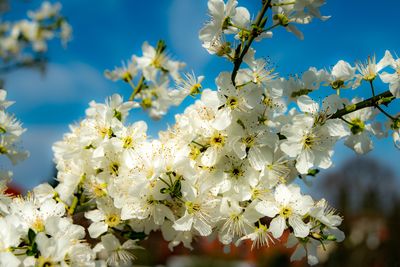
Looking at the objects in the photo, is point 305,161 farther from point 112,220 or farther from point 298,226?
point 112,220

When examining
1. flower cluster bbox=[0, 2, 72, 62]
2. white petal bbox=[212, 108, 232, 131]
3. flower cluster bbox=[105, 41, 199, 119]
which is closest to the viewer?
white petal bbox=[212, 108, 232, 131]

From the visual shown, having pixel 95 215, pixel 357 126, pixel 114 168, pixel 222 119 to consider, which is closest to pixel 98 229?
pixel 95 215

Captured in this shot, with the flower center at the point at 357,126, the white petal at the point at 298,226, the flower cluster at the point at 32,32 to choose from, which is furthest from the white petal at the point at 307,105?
the flower cluster at the point at 32,32

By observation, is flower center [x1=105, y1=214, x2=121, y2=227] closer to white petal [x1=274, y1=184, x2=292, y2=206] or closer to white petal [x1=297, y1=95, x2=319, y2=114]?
white petal [x1=274, y1=184, x2=292, y2=206]

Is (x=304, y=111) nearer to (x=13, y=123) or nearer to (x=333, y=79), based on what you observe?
(x=333, y=79)

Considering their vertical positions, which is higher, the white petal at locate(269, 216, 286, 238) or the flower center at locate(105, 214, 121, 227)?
the white petal at locate(269, 216, 286, 238)

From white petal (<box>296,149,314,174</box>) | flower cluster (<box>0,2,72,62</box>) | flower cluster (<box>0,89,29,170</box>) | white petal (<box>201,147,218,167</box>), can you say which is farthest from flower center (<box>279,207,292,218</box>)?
flower cluster (<box>0,2,72,62</box>)

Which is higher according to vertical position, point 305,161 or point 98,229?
point 305,161

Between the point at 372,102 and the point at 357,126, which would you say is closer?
the point at 372,102

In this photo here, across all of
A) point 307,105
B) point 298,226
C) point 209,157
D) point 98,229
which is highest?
point 307,105

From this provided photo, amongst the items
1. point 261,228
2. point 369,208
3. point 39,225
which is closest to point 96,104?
point 39,225

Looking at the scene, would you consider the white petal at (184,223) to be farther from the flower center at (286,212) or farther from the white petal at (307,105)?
the white petal at (307,105)
